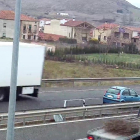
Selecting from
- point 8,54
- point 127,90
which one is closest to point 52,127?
point 8,54

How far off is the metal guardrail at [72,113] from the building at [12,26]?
60.8 meters

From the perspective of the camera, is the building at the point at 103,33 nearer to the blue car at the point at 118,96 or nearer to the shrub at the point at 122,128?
the blue car at the point at 118,96

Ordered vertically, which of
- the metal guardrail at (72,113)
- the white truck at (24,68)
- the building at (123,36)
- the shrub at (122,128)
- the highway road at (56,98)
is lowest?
Result: the highway road at (56,98)

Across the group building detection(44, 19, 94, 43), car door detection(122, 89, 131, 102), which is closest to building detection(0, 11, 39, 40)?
building detection(44, 19, 94, 43)

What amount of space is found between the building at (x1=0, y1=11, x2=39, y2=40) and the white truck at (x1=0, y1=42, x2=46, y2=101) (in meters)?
56.9

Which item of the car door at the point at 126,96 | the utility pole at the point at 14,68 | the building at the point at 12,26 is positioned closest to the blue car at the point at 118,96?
the car door at the point at 126,96

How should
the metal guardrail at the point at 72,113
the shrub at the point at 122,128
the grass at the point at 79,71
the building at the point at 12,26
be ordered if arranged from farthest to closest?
the building at the point at 12,26 → the grass at the point at 79,71 → the metal guardrail at the point at 72,113 → the shrub at the point at 122,128

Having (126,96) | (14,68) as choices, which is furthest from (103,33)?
(14,68)

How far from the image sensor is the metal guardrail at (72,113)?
14562mm

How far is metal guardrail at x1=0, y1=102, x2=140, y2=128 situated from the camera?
14.6 m

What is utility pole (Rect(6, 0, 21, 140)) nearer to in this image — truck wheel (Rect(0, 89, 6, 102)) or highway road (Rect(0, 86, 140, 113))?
highway road (Rect(0, 86, 140, 113))

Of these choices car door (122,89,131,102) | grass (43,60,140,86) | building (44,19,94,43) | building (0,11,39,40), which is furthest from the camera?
building (44,19,94,43)

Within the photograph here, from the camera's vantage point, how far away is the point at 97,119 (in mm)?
16078

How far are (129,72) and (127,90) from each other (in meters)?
21.8
